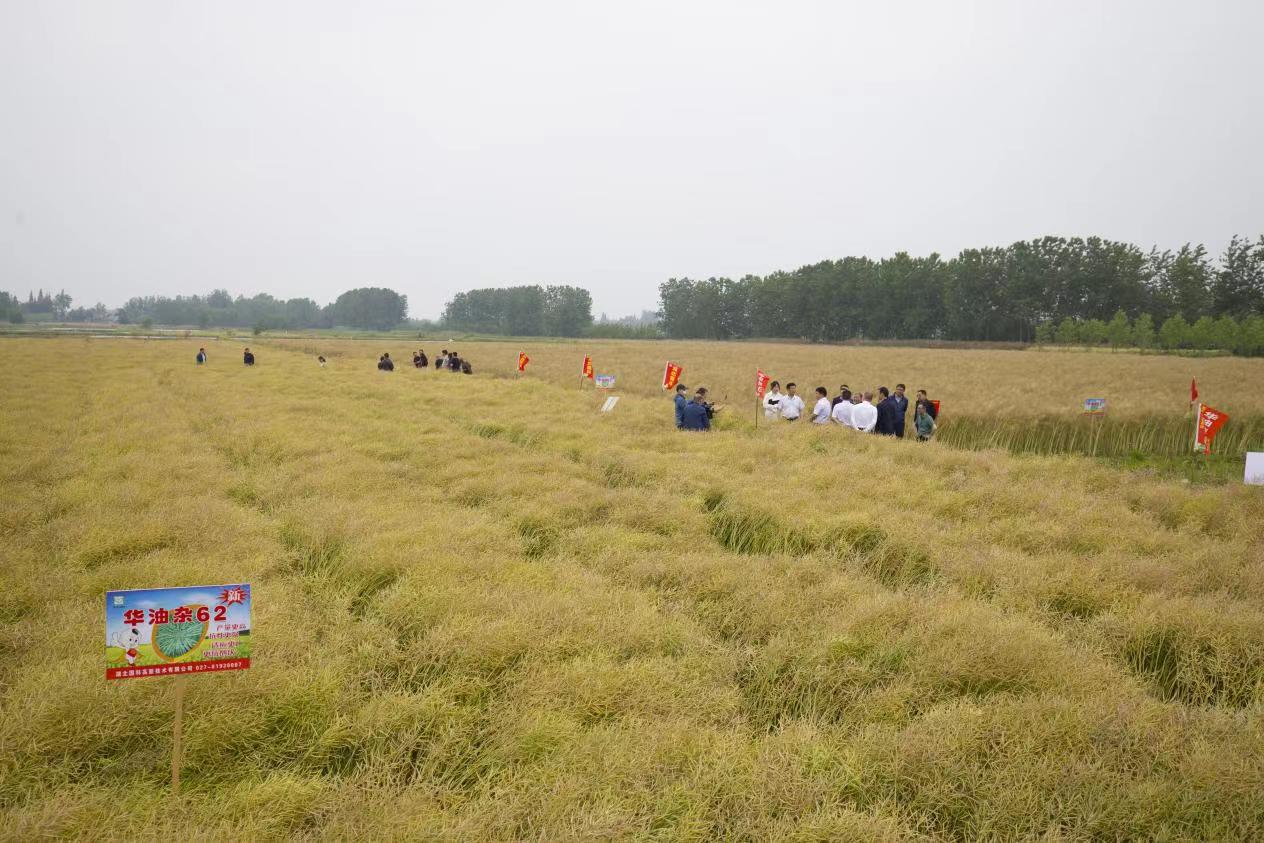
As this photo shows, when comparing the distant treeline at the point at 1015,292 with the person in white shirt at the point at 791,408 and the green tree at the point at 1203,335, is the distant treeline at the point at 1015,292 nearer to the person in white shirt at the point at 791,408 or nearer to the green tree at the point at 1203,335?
the green tree at the point at 1203,335

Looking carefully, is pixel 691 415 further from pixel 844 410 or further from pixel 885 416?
pixel 885 416

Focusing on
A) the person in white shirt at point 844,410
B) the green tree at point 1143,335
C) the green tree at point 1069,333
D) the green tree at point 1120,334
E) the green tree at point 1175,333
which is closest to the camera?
the person in white shirt at point 844,410

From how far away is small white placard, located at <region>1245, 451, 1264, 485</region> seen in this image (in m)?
9.89

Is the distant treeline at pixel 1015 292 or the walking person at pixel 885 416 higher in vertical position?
the distant treeline at pixel 1015 292

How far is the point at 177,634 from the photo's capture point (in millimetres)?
3459

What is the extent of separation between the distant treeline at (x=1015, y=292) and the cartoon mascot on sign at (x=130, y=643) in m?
81.9

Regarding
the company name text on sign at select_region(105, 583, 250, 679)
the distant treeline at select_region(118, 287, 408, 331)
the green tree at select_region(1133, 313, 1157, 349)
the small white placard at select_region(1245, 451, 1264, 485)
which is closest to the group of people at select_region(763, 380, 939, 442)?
the small white placard at select_region(1245, 451, 1264, 485)

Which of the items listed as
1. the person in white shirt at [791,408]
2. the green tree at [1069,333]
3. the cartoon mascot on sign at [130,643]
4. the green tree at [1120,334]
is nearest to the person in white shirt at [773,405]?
the person in white shirt at [791,408]

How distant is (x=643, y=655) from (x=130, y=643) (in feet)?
9.93

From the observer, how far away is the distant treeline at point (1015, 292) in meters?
73.9

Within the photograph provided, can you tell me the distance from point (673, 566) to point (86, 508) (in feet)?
22.0

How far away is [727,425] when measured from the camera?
15.7 meters

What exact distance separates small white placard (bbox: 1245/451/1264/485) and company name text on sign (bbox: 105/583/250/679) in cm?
1313

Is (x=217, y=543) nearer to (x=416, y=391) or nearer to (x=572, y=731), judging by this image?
(x=572, y=731)
